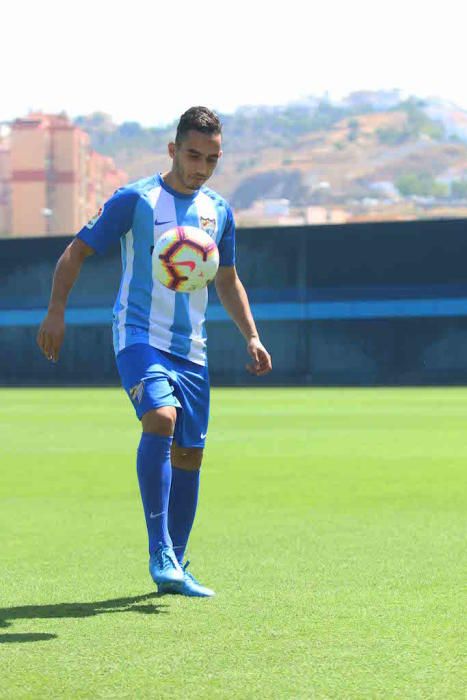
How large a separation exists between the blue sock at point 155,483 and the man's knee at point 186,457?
1.00ft

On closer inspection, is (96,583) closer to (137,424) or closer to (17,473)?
(17,473)

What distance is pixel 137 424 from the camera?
734 inches

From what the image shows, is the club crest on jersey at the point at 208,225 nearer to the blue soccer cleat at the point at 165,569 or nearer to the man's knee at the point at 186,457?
the man's knee at the point at 186,457

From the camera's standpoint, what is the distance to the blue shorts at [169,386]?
5820 mm

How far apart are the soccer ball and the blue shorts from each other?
0.94ft

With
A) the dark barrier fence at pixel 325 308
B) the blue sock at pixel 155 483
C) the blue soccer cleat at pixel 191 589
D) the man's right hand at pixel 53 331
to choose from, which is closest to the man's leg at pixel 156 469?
the blue sock at pixel 155 483

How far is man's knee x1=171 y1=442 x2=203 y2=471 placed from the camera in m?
6.12

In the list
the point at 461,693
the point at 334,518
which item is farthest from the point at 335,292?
the point at 461,693

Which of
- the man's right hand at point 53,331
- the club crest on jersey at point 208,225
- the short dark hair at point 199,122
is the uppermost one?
the short dark hair at point 199,122

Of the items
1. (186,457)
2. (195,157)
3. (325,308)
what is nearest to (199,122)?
(195,157)

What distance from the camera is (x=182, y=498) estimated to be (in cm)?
618

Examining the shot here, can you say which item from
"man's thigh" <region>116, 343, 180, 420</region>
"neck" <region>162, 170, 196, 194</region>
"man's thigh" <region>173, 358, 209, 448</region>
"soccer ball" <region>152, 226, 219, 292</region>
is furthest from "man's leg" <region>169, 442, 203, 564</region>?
"neck" <region>162, 170, 196, 194</region>

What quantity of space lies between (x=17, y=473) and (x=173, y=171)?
6.50m

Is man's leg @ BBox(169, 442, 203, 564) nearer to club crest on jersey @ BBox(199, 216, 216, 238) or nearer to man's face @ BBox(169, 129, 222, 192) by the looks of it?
club crest on jersey @ BBox(199, 216, 216, 238)
